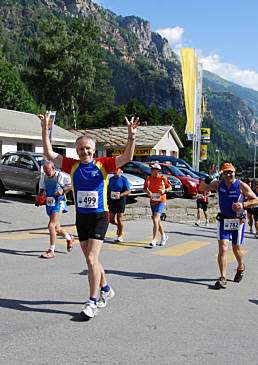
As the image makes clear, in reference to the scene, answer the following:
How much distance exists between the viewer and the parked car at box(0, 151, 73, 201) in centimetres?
1678

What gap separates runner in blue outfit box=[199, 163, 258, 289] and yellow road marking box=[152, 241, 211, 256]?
2.81 meters

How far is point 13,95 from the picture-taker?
56000 mm

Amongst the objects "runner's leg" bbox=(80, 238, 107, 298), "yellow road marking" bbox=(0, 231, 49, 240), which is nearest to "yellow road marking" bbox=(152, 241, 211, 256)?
"yellow road marking" bbox=(0, 231, 49, 240)

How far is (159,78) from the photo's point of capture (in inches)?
7451

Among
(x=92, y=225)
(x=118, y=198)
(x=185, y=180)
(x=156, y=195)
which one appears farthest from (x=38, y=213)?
(x=92, y=225)

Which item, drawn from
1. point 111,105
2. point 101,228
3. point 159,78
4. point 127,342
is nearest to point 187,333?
point 127,342

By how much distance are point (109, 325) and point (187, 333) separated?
0.80m

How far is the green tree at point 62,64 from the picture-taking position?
59.6 meters

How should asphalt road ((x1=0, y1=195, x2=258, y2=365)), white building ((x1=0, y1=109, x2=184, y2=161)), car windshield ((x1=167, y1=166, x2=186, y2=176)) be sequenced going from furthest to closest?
white building ((x1=0, y1=109, x2=184, y2=161))
car windshield ((x1=167, y1=166, x2=186, y2=176))
asphalt road ((x1=0, y1=195, x2=258, y2=365))

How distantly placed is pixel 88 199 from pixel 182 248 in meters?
5.68

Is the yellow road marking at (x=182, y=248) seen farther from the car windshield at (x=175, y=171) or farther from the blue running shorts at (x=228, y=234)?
the car windshield at (x=175, y=171)

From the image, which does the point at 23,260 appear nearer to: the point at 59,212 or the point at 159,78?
the point at 59,212

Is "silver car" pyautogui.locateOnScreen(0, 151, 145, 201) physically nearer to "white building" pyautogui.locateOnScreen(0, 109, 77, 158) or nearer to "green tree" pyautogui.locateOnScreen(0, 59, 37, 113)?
"white building" pyautogui.locateOnScreen(0, 109, 77, 158)

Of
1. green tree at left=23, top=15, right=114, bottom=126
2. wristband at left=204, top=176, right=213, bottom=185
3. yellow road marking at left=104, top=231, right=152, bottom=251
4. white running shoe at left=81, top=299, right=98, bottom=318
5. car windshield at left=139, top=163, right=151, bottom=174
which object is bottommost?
yellow road marking at left=104, top=231, right=152, bottom=251
